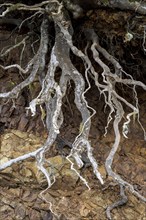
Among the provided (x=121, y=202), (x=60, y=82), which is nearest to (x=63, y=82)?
(x=60, y=82)

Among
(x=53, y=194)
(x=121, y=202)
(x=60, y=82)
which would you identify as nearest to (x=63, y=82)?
(x=60, y=82)

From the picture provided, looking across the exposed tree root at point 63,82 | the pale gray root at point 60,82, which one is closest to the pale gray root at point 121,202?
the exposed tree root at point 63,82

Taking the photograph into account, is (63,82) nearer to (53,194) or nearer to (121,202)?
(53,194)

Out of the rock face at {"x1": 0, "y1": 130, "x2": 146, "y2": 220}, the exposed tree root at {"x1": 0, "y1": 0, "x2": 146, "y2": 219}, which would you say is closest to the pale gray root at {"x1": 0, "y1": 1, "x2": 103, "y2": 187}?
the exposed tree root at {"x1": 0, "y1": 0, "x2": 146, "y2": 219}

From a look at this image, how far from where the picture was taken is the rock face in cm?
240

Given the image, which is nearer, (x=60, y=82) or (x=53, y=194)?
(x=60, y=82)

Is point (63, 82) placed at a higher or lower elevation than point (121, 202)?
higher

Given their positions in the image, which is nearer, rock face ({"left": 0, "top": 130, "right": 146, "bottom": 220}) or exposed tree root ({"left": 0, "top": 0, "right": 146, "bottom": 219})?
exposed tree root ({"left": 0, "top": 0, "right": 146, "bottom": 219})

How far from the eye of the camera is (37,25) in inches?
104

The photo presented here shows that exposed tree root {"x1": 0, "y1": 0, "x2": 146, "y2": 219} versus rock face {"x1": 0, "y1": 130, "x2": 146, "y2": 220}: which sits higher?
exposed tree root {"x1": 0, "y1": 0, "x2": 146, "y2": 219}

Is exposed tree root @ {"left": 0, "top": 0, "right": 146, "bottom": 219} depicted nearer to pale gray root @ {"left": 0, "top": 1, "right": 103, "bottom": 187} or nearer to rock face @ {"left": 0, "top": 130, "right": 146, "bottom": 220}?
pale gray root @ {"left": 0, "top": 1, "right": 103, "bottom": 187}

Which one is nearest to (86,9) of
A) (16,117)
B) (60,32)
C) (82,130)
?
(60,32)

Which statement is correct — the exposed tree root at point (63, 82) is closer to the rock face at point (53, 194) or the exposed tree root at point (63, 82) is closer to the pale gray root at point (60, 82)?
the pale gray root at point (60, 82)

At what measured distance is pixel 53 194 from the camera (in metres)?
2.49
